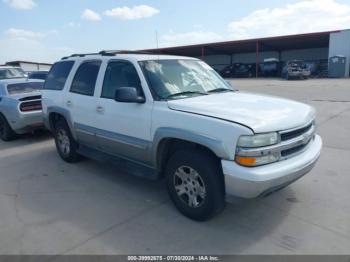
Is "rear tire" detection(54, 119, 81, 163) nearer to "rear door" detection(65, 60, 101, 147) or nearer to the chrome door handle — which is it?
"rear door" detection(65, 60, 101, 147)

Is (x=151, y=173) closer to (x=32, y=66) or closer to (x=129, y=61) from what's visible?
(x=129, y=61)

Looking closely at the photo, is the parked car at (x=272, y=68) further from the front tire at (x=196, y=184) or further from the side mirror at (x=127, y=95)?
the front tire at (x=196, y=184)

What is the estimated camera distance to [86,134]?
5016 mm

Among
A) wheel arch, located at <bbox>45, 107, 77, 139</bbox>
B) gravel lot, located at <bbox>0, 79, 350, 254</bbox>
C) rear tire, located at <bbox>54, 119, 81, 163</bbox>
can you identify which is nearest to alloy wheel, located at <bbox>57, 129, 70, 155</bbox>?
rear tire, located at <bbox>54, 119, 81, 163</bbox>

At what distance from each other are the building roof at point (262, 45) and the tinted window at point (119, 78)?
1109 inches

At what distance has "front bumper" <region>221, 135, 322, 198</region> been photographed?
2943mm

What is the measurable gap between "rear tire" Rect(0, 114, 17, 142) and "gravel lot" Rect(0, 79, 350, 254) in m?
3.00

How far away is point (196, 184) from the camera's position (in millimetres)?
3467

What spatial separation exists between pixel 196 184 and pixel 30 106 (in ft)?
19.0

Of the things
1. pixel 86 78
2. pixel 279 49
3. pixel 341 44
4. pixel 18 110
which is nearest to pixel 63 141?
pixel 86 78

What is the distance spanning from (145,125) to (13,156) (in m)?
4.26

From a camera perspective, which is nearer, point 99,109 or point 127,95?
point 127,95

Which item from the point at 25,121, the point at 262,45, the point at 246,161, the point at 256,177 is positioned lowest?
the point at 25,121

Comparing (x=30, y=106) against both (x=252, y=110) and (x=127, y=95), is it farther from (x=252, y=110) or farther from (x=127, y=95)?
(x=252, y=110)
